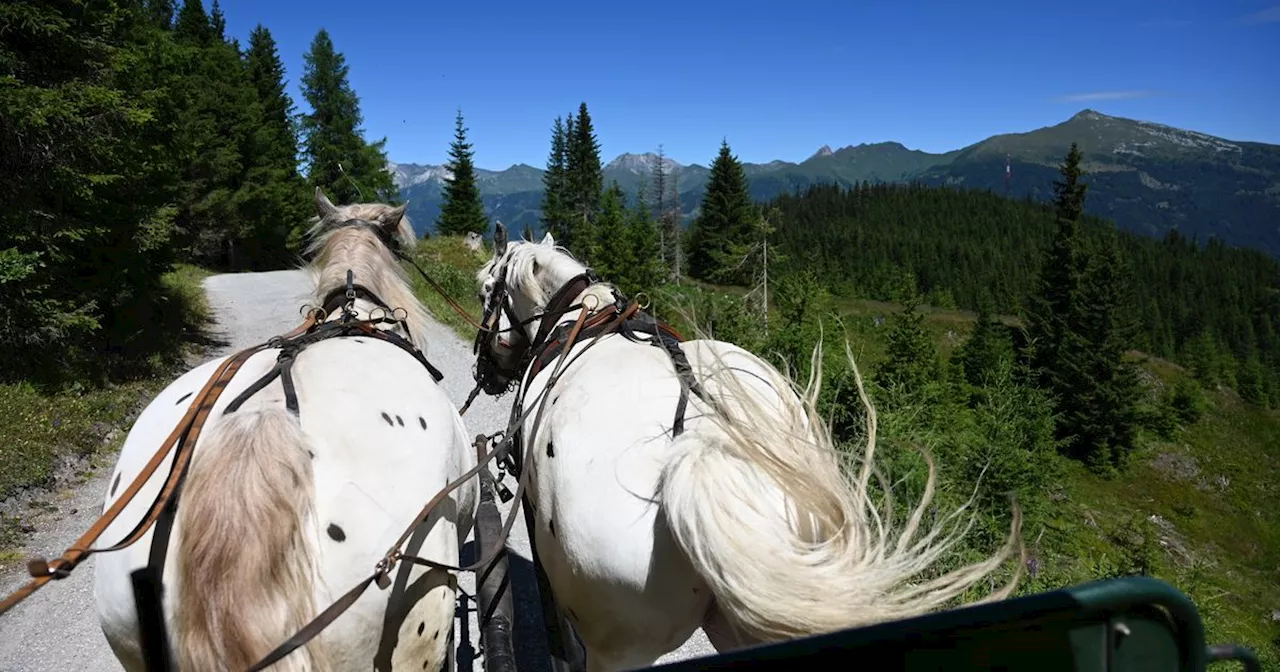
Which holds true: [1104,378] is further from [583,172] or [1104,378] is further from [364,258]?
[364,258]

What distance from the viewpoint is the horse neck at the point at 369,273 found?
399 centimetres

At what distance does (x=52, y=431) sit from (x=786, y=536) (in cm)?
936

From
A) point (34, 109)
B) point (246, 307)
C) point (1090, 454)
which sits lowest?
point (1090, 454)

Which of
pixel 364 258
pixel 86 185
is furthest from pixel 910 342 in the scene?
pixel 86 185

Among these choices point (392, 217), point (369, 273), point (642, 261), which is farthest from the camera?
point (642, 261)

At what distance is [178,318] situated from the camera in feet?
47.4

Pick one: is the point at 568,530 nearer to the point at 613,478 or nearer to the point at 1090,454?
the point at 613,478

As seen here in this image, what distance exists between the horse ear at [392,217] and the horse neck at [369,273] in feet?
0.67

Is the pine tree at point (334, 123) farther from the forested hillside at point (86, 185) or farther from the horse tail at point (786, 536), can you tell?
the horse tail at point (786, 536)

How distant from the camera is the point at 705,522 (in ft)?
7.45

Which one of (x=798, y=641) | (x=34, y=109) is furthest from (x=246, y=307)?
(x=798, y=641)

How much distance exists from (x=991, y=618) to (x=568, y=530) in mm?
1995

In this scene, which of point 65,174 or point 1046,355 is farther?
point 1046,355

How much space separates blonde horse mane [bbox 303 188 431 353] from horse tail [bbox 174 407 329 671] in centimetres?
203
